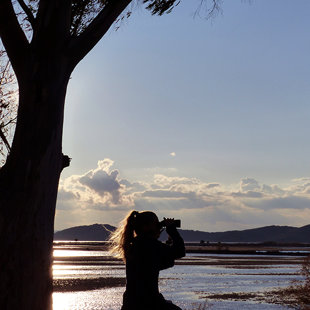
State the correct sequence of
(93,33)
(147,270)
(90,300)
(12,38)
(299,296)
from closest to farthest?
(147,270)
(12,38)
(93,33)
(90,300)
(299,296)

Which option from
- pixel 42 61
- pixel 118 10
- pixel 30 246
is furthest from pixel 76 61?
pixel 30 246

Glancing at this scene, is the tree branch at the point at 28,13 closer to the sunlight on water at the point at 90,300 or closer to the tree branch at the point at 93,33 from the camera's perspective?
the tree branch at the point at 93,33

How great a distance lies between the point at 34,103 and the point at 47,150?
1.67 ft

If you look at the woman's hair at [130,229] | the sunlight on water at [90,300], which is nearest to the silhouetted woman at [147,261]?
the woman's hair at [130,229]

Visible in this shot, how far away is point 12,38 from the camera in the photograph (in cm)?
584

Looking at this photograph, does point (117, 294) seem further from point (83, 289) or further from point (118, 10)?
point (118, 10)

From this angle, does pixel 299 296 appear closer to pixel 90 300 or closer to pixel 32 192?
pixel 90 300

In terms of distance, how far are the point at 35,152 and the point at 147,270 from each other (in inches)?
74.1

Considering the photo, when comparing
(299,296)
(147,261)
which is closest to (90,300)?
(299,296)

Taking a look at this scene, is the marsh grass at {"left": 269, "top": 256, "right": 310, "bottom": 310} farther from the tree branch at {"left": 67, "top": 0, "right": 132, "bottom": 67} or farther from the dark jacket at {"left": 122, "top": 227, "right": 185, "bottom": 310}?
A: the dark jacket at {"left": 122, "top": 227, "right": 185, "bottom": 310}

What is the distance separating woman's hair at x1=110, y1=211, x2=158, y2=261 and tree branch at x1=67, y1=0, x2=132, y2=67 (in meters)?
2.17

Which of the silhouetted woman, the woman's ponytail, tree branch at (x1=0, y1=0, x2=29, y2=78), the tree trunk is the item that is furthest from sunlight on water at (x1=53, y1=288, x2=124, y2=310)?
the silhouetted woman

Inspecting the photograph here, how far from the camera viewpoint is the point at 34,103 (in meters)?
5.59

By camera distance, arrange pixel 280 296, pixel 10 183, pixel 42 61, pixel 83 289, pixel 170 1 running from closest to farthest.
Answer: pixel 10 183 < pixel 42 61 < pixel 170 1 < pixel 280 296 < pixel 83 289
